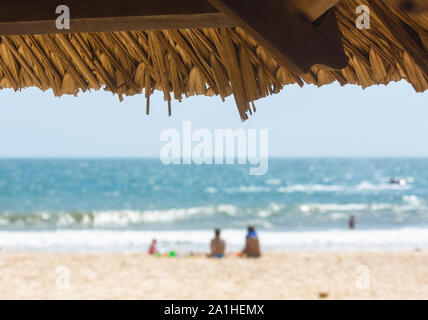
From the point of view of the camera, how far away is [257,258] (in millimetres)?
7562

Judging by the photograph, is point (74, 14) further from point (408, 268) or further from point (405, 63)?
point (408, 268)

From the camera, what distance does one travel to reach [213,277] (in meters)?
6.29

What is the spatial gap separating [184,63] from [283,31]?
66cm

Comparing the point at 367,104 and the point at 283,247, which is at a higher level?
the point at 367,104

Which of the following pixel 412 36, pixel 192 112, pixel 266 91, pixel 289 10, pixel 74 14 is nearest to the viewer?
pixel 289 10

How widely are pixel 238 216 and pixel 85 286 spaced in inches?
405

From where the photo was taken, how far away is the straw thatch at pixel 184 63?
1.25 metres

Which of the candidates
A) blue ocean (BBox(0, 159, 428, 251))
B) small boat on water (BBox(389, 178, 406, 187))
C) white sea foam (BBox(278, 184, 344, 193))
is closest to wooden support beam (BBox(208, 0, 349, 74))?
blue ocean (BBox(0, 159, 428, 251))

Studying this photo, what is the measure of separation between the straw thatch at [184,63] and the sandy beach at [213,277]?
4.04 m

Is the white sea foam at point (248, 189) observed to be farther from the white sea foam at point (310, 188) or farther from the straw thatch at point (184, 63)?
the straw thatch at point (184, 63)

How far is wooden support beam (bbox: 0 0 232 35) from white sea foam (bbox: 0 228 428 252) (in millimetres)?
8101

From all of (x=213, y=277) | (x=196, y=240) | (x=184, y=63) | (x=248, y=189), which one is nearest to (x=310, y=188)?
(x=248, y=189)

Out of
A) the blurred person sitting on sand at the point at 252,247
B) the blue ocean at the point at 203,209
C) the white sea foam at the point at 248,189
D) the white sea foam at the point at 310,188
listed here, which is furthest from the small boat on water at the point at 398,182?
the blurred person sitting on sand at the point at 252,247
